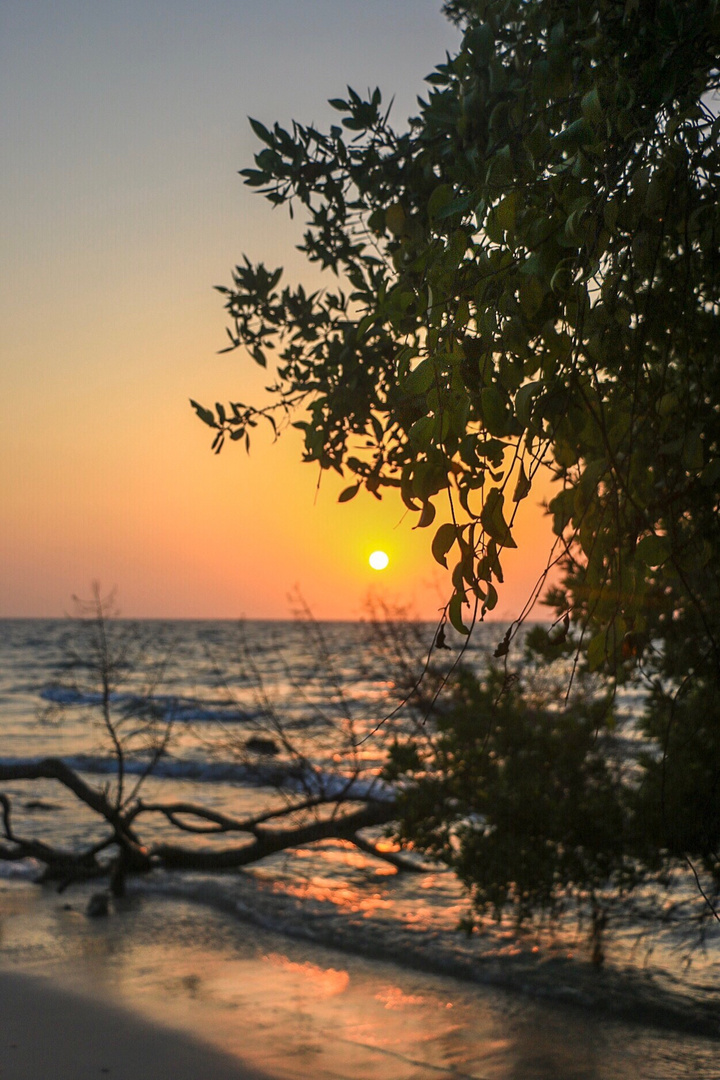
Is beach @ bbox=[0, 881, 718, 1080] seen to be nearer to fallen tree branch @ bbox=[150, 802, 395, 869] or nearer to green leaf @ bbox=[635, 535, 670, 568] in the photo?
fallen tree branch @ bbox=[150, 802, 395, 869]

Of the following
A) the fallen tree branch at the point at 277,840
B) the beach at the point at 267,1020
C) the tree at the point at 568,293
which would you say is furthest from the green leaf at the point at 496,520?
the fallen tree branch at the point at 277,840

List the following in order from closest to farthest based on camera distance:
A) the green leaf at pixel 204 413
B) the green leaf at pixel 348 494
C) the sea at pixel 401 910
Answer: the green leaf at pixel 348 494, the green leaf at pixel 204 413, the sea at pixel 401 910

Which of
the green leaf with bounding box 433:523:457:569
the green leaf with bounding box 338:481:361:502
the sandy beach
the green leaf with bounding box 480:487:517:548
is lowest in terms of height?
the sandy beach

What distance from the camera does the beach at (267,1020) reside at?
5.37 m

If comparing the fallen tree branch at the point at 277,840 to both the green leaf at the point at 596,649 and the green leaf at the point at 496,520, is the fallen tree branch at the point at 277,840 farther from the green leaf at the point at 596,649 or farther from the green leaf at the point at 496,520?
the green leaf at the point at 496,520

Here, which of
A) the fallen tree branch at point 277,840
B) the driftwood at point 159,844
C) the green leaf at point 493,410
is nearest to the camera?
the green leaf at point 493,410

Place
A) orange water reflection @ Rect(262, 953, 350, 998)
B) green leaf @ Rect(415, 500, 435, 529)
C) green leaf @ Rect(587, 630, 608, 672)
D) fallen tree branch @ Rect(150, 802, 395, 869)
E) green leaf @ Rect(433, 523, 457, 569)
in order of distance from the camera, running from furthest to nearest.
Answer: fallen tree branch @ Rect(150, 802, 395, 869) < orange water reflection @ Rect(262, 953, 350, 998) < green leaf @ Rect(587, 630, 608, 672) < green leaf @ Rect(415, 500, 435, 529) < green leaf @ Rect(433, 523, 457, 569)

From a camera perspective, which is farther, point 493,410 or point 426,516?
point 426,516

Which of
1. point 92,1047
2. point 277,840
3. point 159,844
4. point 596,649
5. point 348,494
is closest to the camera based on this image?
point 596,649

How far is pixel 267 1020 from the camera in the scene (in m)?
6.28

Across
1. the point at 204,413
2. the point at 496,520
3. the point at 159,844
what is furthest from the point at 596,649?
the point at 159,844

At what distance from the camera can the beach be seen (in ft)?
17.6

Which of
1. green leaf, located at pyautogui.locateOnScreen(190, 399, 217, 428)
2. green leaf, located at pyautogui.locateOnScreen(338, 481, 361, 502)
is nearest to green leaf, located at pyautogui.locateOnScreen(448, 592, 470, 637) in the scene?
green leaf, located at pyautogui.locateOnScreen(338, 481, 361, 502)

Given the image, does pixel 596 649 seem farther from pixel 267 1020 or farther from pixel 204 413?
pixel 267 1020
